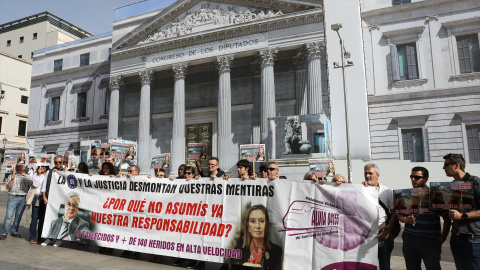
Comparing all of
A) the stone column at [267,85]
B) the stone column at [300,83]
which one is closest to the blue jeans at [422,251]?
the stone column at [267,85]

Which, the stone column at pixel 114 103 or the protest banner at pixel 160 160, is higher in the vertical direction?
the stone column at pixel 114 103

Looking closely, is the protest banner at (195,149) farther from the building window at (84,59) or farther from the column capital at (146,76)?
the building window at (84,59)

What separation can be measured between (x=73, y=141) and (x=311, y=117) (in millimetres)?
23040

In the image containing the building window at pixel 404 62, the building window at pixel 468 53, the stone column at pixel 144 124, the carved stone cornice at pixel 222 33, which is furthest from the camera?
the stone column at pixel 144 124

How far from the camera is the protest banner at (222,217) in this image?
5121 millimetres

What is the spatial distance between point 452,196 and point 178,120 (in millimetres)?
21465

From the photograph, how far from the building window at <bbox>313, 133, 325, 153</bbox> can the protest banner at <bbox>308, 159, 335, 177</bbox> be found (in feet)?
5.77

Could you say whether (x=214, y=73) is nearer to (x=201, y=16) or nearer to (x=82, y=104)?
(x=201, y=16)

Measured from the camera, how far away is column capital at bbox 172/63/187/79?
24516 mm

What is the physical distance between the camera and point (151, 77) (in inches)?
1009

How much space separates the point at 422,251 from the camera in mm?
4273

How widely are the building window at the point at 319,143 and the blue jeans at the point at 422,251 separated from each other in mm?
14160

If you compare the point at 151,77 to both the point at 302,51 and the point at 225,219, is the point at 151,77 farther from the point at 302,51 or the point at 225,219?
the point at 225,219

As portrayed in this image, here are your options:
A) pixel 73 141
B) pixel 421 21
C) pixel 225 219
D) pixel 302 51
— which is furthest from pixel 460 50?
pixel 73 141
